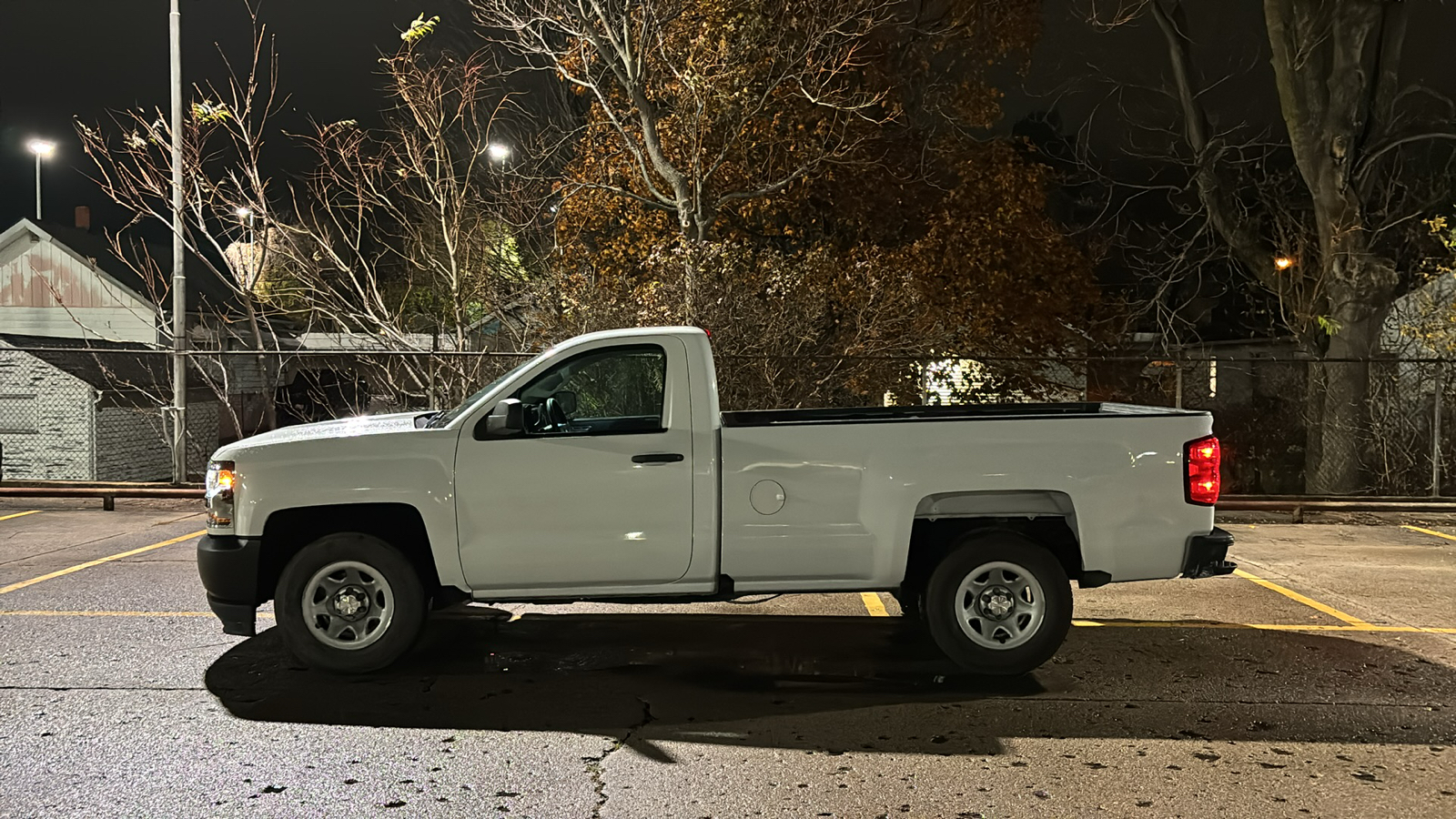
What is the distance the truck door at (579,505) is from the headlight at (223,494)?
4.15 feet

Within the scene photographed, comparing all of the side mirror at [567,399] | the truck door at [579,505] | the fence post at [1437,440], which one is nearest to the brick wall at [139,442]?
the side mirror at [567,399]

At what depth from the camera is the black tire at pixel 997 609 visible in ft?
19.8

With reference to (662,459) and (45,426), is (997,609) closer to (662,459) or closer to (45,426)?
(662,459)

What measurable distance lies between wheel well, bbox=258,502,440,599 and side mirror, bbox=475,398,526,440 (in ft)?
2.07

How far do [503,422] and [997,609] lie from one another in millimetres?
2869

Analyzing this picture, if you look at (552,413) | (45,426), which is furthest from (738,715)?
(45,426)

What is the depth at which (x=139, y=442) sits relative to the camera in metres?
29.7

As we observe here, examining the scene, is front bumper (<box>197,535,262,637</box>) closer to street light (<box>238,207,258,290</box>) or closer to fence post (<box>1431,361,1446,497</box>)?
street light (<box>238,207,258,290</box>)

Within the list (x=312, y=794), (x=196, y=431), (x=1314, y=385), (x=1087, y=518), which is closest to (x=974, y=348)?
(x=1314, y=385)

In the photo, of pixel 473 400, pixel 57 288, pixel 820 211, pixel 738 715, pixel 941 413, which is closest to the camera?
pixel 738 715

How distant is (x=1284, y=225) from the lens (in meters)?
21.6

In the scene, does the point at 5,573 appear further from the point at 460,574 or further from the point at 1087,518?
the point at 1087,518

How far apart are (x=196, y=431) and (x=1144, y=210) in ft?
87.2

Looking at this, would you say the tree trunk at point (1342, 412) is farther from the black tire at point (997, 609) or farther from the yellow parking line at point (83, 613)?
the yellow parking line at point (83, 613)
